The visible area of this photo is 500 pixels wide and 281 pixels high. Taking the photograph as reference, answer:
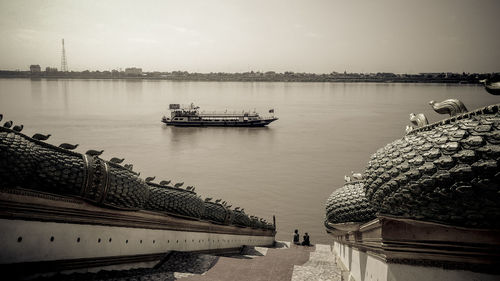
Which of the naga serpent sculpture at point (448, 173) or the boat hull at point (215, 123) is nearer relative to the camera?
the naga serpent sculpture at point (448, 173)

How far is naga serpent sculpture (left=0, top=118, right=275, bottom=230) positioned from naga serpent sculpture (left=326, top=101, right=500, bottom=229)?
3309 millimetres

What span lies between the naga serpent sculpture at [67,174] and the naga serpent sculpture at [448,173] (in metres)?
3.31

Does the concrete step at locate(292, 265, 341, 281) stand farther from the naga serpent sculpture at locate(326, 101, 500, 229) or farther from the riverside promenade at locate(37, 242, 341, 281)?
the naga serpent sculpture at locate(326, 101, 500, 229)

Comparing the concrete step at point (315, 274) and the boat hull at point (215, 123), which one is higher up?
the concrete step at point (315, 274)

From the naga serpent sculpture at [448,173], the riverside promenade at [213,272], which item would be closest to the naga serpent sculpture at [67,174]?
the riverside promenade at [213,272]

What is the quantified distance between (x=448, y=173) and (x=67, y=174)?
13.2ft

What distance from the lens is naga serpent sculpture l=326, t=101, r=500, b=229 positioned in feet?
9.19

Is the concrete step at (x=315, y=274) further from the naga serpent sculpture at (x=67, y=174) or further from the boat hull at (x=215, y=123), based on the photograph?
the boat hull at (x=215, y=123)

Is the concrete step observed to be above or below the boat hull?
above

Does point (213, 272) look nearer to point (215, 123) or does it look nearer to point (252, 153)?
point (252, 153)

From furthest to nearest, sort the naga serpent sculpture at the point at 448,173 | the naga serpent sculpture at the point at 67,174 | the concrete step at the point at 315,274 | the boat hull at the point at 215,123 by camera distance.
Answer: the boat hull at the point at 215,123
the concrete step at the point at 315,274
the naga serpent sculpture at the point at 67,174
the naga serpent sculpture at the point at 448,173

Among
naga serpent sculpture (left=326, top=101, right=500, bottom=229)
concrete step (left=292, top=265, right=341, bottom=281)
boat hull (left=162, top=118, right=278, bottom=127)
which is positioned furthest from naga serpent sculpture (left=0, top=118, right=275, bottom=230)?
boat hull (left=162, top=118, right=278, bottom=127)

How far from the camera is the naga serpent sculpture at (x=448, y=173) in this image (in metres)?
2.80

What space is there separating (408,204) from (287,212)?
44.9 ft
